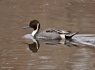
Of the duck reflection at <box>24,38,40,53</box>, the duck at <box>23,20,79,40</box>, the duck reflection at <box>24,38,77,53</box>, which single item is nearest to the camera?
the duck reflection at <box>24,38,40,53</box>

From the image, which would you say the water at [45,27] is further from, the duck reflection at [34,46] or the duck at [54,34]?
the duck at [54,34]

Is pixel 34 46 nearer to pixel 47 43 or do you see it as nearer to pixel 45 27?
pixel 47 43

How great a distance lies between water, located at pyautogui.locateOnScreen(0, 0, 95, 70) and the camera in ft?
29.9

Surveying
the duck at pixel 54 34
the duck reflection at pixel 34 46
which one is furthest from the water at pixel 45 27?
the duck at pixel 54 34

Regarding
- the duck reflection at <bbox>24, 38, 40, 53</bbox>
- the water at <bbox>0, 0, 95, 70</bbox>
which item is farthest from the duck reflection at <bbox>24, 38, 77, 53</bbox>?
the water at <bbox>0, 0, 95, 70</bbox>

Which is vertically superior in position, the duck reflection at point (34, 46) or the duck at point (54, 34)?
the duck at point (54, 34)

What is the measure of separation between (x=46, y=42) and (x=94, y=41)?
4.13 feet

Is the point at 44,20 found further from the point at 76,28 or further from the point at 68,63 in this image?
the point at 68,63

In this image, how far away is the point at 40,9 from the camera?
16.3 meters

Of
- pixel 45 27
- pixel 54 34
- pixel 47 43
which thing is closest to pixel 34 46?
pixel 47 43

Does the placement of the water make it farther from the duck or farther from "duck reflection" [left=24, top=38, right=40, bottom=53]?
the duck

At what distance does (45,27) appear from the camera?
13.0 meters

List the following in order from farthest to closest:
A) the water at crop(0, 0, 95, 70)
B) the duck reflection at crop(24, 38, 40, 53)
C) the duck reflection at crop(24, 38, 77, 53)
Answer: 1. the duck reflection at crop(24, 38, 77, 53)
2. the duck reflection at crop(24, 38, 40, 53)
3. the water at crop(0, 0, 95, 70)

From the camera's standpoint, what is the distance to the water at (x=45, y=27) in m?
9.10
